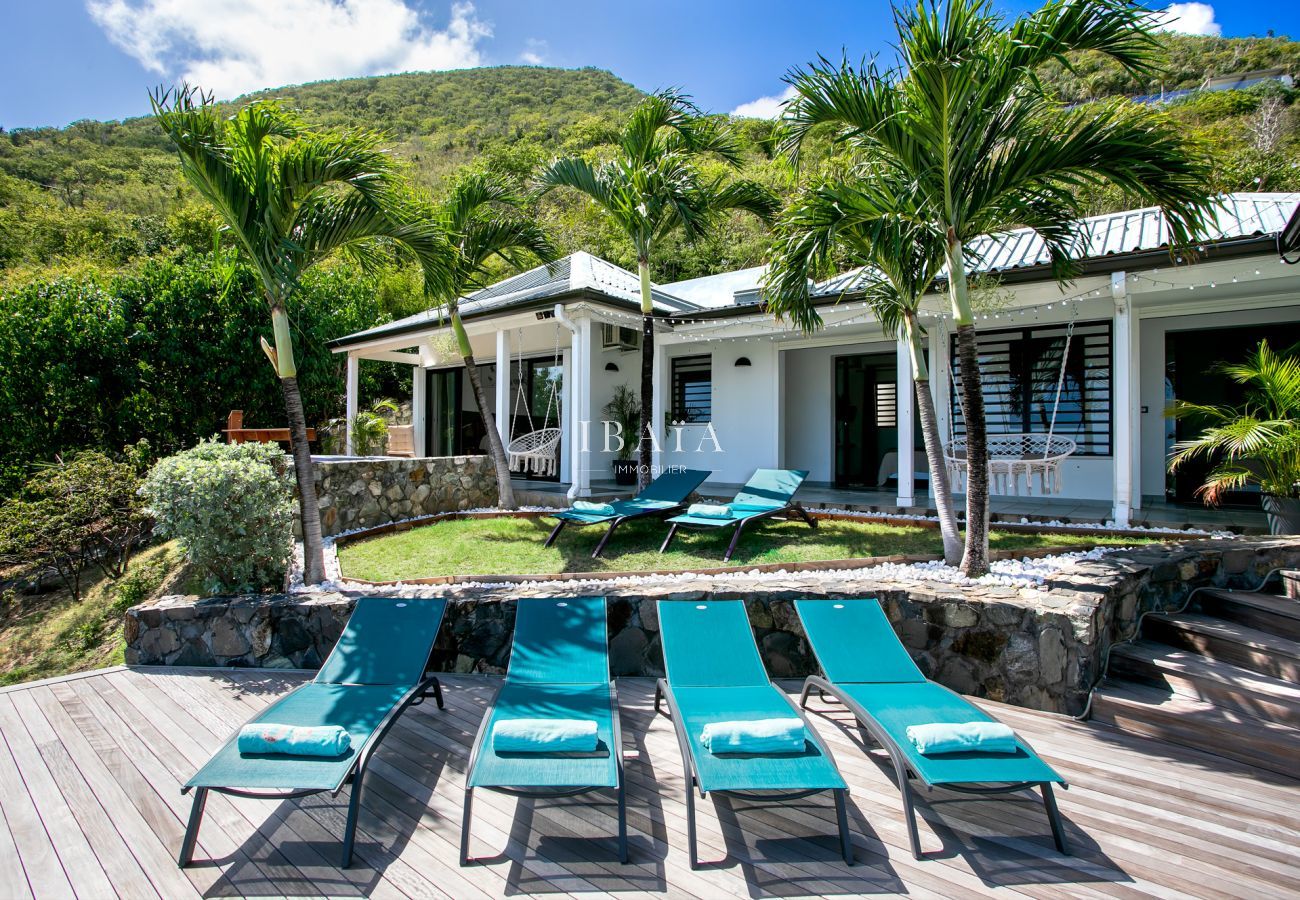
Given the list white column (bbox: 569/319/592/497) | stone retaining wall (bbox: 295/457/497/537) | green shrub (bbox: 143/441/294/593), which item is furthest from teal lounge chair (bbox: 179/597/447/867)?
white column (bbox: 569/319/592/497)

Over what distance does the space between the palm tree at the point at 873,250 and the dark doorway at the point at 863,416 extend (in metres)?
5.34

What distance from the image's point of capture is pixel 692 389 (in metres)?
12.2

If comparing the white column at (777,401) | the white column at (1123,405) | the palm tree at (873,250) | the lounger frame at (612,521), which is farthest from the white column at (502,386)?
the white column at (1123,405)

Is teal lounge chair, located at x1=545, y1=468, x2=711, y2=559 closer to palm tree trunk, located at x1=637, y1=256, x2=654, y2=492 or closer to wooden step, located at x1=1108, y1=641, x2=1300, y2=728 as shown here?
palm tree trunk, located at x1=637, y1=256, x2=654, y2=492

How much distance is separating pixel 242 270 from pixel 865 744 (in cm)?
1742

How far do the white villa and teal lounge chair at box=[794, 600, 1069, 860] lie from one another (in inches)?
144

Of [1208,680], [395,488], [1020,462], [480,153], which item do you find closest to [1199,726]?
[1208,680]

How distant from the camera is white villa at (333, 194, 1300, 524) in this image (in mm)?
7133

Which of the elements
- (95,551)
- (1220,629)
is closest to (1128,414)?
(1220,629)

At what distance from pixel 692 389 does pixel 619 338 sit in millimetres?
1687

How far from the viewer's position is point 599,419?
482 inches

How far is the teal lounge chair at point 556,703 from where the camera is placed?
8.83ft

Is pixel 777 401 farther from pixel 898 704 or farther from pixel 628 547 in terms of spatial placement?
pixel 898 704

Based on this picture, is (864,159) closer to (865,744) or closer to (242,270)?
(865,744)
